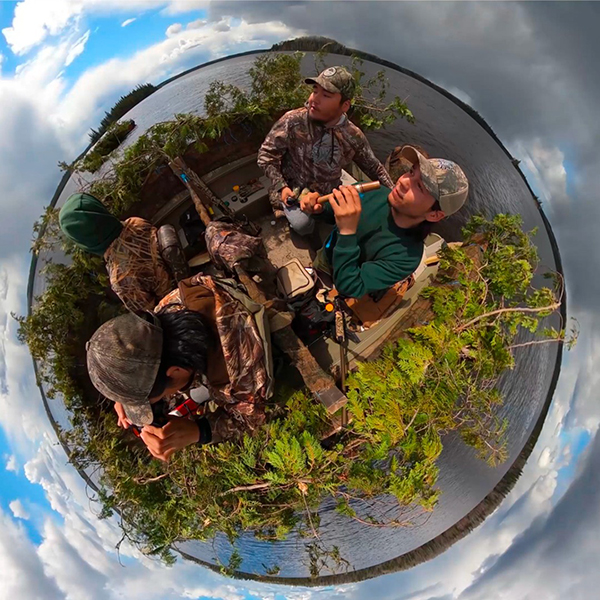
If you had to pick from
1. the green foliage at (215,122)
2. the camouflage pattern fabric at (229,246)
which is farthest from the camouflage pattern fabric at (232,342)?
the green foliage at (215,122)

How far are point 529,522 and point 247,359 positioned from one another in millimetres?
5385

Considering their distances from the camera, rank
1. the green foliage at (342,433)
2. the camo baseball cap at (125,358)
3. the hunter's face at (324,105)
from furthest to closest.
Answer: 1. the green foliage at (342,433)
2. the hunter's face at (324,105)
3. the camo baseball cap at (125,358)

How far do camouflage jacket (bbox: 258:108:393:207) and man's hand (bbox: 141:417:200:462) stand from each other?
6.79 ft

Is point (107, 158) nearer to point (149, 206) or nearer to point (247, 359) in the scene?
point (149, 206)

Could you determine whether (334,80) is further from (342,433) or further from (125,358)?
(342,433)

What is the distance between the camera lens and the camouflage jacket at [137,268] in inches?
111

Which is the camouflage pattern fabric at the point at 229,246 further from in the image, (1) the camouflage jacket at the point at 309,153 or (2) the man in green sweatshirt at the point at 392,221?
(2) the man in green sweatshirt at the point at 392,221

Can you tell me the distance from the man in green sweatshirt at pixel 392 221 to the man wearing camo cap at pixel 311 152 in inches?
20.1

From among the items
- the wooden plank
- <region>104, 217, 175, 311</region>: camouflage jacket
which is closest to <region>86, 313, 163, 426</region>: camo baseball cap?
<region>104, 217, 175, 311</region>: camouflage jacket

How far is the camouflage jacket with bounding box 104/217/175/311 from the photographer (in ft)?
9.29

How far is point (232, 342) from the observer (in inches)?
85.1

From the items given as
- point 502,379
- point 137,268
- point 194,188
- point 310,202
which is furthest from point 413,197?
point 502,379

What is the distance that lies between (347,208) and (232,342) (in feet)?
3.56

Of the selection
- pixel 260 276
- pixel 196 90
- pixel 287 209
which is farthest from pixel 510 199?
pixel 196 90
